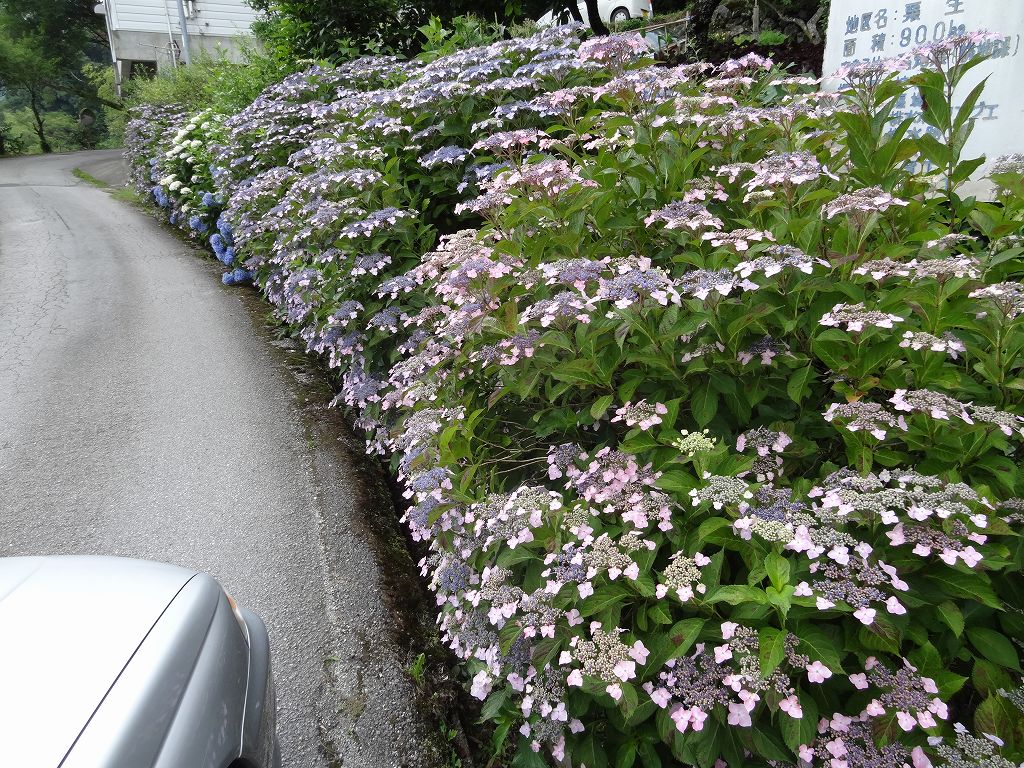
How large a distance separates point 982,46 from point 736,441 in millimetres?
2935

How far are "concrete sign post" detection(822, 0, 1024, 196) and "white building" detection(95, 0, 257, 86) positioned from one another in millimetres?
31336

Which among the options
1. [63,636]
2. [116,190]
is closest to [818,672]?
[63,636]

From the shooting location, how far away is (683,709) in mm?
1527

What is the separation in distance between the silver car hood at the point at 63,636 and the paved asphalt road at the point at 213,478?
0.32 ft

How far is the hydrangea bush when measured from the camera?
4.94 feet

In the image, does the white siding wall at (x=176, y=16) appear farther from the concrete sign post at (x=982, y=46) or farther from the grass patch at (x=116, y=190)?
the concrete sign post at (x=982, y=46)

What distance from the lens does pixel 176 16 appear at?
99.4 ft

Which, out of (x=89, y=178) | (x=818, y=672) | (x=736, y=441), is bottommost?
(x=818, y=672)

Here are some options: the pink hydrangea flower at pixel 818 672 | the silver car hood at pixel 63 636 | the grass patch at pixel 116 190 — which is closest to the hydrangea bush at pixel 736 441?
the pink hydrangea flower at pixel 818 672

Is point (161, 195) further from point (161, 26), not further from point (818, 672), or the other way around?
point (161, 26)

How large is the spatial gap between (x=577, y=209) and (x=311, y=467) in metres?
2.66

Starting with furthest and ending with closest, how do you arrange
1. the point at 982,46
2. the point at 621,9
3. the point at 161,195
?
the point at 621,9 < the point at 161,195 < the point at 982,46

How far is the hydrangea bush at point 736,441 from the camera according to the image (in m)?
1.51

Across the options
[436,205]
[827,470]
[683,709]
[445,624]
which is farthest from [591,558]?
[436,205]
